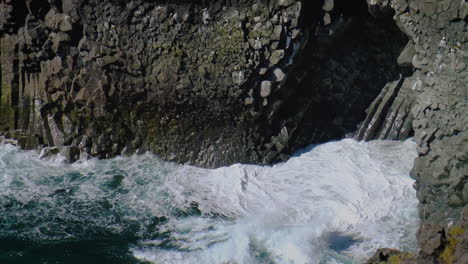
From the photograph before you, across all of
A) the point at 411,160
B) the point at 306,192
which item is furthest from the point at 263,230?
the point at 411,160

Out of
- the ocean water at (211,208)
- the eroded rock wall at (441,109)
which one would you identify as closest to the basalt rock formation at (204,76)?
the ocean water at (211,208)

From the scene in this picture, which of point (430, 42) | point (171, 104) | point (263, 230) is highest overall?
point (430, 42)

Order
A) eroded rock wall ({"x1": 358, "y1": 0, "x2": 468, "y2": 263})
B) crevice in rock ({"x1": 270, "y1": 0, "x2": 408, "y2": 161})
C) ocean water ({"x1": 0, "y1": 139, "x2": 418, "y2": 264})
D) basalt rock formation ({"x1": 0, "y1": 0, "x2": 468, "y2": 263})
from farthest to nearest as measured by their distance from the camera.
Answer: crevice in rock ({"x1": 270, "y1": 0, "x2": 408, "y2": 161}) < basalt rock formation ({"x1": 0, "y1": 0, "x2": 468, "y2": 263}) < ocean water ({"x1": 0, "y1": 139, "x2": 418, "y2": 264}) < eroded rock wall ({"x1": 358, "y1": 0, "x2": 468, "y2": 263})

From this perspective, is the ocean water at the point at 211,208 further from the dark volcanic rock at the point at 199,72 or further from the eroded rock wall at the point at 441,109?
the eroded rock wall at the point at 441,109

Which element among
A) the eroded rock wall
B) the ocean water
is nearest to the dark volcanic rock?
the ocean water

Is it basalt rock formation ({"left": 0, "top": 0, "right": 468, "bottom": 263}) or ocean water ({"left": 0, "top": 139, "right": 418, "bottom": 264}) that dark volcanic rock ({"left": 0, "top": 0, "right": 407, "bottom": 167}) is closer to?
basalt rock formation ({"left": 0, "top": 0, "right": 468, "bottom": 263})

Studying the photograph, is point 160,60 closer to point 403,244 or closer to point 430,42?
point 430,42

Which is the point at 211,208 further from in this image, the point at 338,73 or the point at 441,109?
the point at 441,109
